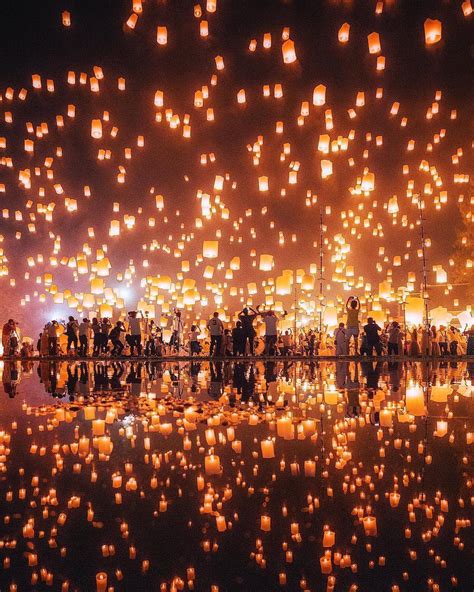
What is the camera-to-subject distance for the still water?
189 centimetres

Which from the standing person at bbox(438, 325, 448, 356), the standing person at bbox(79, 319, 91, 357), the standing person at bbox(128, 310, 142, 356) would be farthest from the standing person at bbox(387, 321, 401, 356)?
the standing person at bbox(79, 319, 91, 357)

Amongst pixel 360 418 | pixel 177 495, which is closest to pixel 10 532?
pixel 177 495

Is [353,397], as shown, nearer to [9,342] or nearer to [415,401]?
[415,401]

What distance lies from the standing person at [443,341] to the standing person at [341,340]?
4.37 m

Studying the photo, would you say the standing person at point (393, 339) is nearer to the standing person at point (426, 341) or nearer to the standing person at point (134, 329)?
the standing person at point (426, 341)

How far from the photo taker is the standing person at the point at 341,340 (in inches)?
637

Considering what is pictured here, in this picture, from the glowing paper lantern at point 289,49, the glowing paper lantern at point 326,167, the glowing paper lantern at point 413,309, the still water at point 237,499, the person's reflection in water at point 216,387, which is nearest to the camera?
the still water at point 237,499

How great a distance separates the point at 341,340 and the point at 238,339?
2.88 m

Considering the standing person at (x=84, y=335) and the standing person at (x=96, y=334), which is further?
the standing person at (x=84, y=335)

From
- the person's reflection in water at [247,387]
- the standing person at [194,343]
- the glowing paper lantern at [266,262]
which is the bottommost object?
the person's reflection in water at [247,387]

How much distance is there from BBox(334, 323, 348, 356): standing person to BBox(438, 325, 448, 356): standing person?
4.37 m

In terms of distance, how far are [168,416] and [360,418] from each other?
5.42 ft

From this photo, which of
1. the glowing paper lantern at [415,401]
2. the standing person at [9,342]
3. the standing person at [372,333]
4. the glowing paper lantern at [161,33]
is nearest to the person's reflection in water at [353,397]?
the glowing paper lantern at [415,401]

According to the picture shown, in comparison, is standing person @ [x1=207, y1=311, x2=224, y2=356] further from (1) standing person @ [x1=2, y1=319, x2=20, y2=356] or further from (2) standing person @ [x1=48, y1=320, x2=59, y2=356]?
(1) standing person @ [x1=2, y1=319, x2=20, y2=356]
